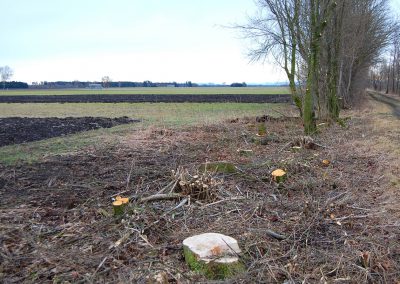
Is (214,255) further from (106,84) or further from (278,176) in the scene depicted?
(106,84)

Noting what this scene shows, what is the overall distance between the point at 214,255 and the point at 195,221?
1171 millimetres

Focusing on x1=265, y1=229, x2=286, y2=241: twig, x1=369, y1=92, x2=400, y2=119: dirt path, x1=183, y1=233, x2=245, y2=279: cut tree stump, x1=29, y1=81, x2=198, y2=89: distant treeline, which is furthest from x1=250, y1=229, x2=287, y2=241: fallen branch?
x1=29, y1=81, x2=198, y2=89: distant treeline

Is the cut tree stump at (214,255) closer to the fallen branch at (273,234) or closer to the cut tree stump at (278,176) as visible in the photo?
the fallen branch at (273,234)

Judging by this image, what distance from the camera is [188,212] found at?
204 inches

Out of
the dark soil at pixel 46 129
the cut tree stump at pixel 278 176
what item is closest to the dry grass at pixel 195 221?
the cut tree stump at pixel 278 176

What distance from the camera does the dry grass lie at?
150 inches

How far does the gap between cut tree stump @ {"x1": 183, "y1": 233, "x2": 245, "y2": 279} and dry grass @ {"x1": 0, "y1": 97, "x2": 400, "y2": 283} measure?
0.40 ft

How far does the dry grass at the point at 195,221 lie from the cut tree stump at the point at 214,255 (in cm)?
12

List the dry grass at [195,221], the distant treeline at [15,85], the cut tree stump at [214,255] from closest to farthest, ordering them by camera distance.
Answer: the cut tree stump at [214,255] → the dry grass at [195,221] → the distant treeline at [15,85]

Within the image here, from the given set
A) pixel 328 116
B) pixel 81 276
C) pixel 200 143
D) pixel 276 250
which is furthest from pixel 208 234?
pixel 328 116

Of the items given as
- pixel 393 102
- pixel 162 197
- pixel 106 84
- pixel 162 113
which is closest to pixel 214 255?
pixel 162 197

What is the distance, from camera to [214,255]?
381 centimetres

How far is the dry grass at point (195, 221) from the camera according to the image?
3803 mm

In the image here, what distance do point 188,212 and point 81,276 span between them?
183 cm
